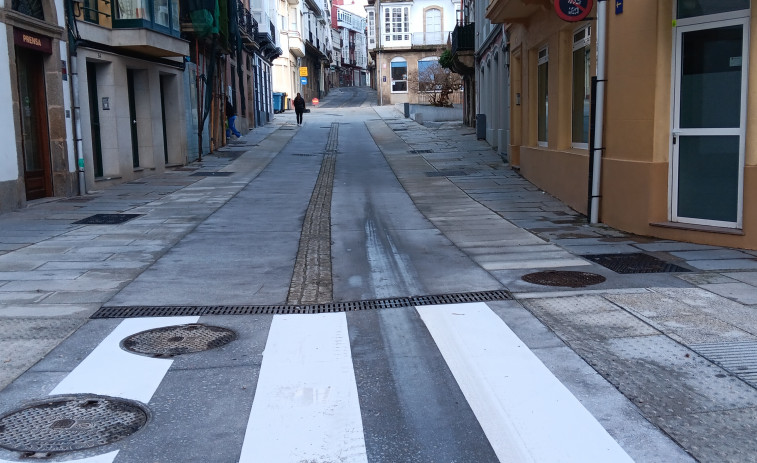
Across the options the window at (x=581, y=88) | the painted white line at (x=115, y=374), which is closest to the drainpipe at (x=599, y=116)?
the window at (x=581, y=88)

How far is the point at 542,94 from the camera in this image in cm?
1589

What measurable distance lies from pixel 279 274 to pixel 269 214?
4.57 metres

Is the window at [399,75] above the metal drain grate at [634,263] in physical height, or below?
above

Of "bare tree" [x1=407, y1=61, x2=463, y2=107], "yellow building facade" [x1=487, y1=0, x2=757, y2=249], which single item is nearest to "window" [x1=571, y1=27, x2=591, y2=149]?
"yellow building facade" [x1=487, y1=0, x2=757, y2=249]

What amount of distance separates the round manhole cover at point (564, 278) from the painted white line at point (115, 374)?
375 centimetres

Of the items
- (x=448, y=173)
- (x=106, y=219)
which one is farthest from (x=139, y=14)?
(x=448, y=173)

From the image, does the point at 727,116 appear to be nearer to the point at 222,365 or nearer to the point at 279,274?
the point at 279,274

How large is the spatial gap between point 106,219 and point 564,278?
7672 millimetres

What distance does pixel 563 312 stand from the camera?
626cm

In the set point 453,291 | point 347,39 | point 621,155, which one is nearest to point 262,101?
point 621,155

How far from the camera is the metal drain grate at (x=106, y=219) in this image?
11.7 meters

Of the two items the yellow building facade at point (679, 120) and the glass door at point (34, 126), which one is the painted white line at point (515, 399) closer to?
the yellow building facade at point (679, 120)

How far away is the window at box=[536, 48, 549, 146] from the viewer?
15.4 m

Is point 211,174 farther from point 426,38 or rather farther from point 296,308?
point 426,38
